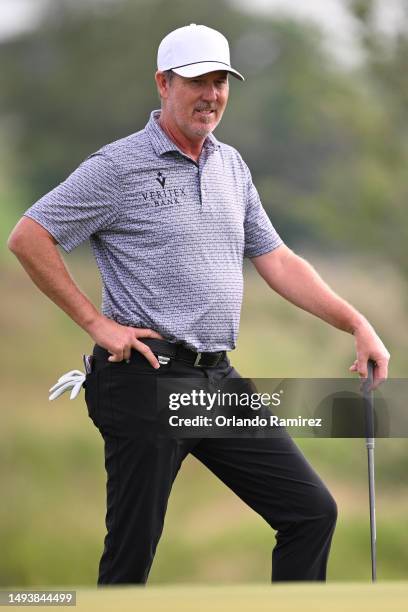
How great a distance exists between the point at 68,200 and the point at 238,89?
1726 centimetres

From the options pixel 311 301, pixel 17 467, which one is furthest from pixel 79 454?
pixel 311 301

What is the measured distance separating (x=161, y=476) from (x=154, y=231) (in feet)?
Result: 2.05

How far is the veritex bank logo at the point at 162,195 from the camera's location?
3111 millimetres

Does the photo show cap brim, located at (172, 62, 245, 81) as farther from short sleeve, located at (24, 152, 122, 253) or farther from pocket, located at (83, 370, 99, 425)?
pocket, located at (83, 370, 99, 425)

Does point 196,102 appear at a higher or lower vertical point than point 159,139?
higher

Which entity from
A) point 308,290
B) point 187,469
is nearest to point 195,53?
point 308,290

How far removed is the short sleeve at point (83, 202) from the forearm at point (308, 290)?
62 centimetres

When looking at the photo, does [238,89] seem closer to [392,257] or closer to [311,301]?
[392,257]

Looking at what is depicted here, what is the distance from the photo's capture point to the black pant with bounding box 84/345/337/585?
10.1 feet

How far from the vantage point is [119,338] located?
10.0ft

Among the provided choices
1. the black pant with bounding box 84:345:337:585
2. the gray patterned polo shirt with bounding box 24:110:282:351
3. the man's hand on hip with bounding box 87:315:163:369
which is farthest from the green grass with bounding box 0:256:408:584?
the man's hand on hip with bounding box 87:315:163:369

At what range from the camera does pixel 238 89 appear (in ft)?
65.6

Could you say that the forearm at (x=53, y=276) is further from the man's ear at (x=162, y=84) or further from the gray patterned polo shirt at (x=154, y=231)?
the man's ear at (x=162, y=84)

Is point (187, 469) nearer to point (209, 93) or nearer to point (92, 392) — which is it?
point (92, 392)
